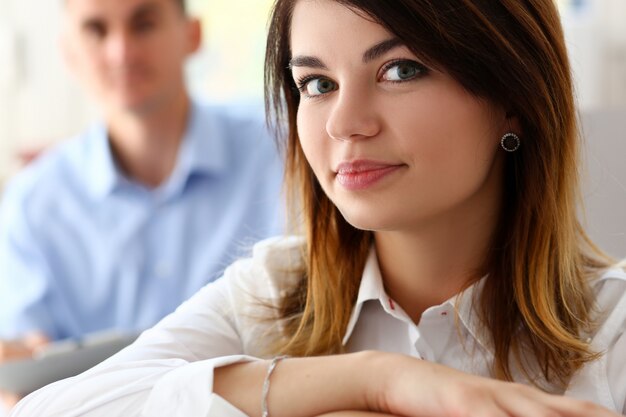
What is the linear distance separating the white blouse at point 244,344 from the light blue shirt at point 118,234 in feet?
3.15

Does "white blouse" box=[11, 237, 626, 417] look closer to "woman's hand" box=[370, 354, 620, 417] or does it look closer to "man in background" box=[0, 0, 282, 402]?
"woman's hand" box=[370, 354, 620, 417]

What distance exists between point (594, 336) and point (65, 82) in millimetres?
2845

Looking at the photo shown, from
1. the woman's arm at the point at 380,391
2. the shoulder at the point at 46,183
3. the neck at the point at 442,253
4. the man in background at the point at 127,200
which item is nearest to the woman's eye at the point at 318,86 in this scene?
the neck at the point at 442,253

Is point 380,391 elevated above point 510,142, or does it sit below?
below

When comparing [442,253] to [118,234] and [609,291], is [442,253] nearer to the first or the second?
[609,291]

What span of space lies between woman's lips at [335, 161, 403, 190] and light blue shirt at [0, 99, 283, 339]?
3.97 feet

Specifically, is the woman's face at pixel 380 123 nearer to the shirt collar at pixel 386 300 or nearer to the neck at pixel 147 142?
the shirt collar at pixel 386 300

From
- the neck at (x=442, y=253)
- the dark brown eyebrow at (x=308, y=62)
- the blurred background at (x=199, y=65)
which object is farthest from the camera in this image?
the blurred background at (x=199, y=65)

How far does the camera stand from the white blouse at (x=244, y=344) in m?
0.93

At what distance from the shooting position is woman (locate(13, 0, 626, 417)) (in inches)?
36.6

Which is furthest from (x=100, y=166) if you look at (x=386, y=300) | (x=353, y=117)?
(x=353, y=117)

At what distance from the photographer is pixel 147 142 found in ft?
7.74

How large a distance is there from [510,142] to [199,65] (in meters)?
2.72

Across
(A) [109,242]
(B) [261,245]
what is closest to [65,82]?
(A) [109,242]
